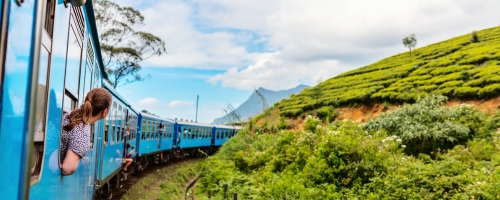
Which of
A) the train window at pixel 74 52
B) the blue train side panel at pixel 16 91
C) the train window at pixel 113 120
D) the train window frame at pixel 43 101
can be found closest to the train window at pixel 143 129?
the train window at pixel 113 120

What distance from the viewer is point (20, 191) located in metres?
1.64

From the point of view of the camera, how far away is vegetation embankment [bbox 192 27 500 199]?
8.20 meters

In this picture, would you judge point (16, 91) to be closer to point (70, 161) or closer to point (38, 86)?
point (38, 86)

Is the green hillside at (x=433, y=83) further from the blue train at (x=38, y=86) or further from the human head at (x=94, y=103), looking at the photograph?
the human head at (x=94, y=103)

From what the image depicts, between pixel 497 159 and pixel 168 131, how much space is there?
52.6 feet

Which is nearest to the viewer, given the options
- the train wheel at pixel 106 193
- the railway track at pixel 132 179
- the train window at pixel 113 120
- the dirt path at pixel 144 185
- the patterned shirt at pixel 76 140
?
the patterned shirt at pixel 76 140

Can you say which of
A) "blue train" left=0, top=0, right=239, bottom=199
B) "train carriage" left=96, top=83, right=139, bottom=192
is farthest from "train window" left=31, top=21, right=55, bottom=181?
"train carriage" left=96, top=83, right=139, bottom=192

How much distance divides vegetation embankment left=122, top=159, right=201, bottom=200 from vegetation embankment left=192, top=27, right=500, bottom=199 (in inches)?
36.5

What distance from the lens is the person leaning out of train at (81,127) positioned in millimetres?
2648

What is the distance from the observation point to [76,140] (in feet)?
8.67

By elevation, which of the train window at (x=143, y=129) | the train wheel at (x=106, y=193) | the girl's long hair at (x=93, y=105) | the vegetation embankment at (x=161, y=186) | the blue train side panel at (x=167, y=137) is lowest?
the vegetation embankment at (x=161, y=186)

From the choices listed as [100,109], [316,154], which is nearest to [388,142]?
[316,154]

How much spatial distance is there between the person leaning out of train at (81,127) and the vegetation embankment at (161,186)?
377 inches

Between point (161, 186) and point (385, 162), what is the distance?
8.15m
